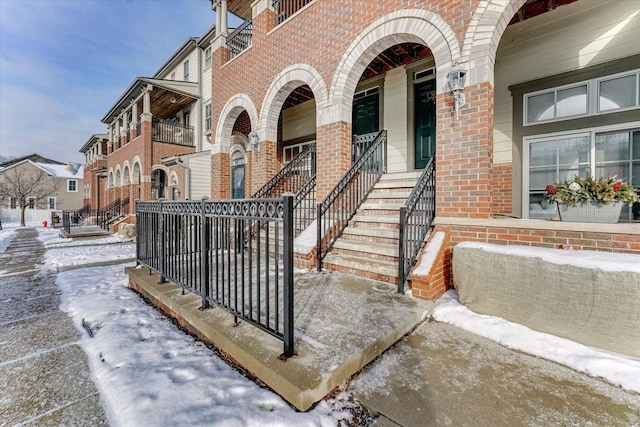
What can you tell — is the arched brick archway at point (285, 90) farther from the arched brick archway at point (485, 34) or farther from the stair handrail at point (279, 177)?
the arched brick archway at point (485, 34)

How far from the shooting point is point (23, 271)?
20.4 feet

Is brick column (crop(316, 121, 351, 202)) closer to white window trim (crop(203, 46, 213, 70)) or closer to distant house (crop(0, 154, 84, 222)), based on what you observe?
white window trim (crop(203, 46, 213, 70))

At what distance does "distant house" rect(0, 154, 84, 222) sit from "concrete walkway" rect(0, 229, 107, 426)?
34869 millimetres

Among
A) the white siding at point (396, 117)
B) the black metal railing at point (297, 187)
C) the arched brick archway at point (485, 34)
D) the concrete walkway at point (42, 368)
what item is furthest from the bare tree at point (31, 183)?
the arched brick archway at point (485, 34)

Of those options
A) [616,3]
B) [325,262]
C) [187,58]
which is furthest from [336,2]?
[187,58]

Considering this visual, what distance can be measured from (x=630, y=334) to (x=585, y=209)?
168cm

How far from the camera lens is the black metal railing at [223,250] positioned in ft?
6.72

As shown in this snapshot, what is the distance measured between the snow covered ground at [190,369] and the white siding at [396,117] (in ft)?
14.0


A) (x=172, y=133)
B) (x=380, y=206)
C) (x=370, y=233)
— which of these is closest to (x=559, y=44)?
(x=380, y=206)

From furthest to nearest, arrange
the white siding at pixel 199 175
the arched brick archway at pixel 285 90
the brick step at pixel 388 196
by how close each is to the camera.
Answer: the white siding at pixel 199 175 → the arched brick archway at pixel 285 90 → the brick step at pixel 388 196

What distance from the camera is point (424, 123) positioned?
6.79m

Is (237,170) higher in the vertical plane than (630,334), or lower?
higher

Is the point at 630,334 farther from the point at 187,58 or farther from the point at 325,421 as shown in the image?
the point at 187,58

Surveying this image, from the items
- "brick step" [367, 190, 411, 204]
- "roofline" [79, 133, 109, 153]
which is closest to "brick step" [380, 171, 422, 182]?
"brick step" [367, 190, 411, 204]
